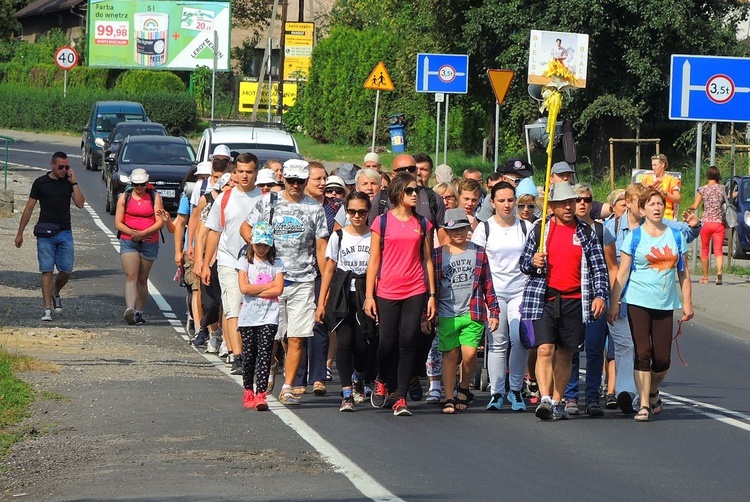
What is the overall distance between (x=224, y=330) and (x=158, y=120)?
4967cm

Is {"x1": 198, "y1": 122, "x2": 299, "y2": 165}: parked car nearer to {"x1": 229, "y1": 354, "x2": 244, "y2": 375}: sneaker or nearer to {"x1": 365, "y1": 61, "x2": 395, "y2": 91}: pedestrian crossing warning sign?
{"x1": 365, "y1": 61, "x2": 395, "y2": 91}: pedestrian crossing warning sign

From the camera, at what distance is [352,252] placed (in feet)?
37.3

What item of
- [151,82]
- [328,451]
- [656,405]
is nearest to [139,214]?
[656,405]

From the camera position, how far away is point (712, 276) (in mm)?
23312

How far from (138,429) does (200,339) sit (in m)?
4.61

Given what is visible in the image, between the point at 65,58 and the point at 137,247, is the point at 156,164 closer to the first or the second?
the point at 137,247

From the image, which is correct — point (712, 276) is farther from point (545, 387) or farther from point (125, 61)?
point (125, 61)

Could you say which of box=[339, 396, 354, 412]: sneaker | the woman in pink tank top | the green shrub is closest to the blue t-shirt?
box=[339, 396, 354, 412]: sneaker

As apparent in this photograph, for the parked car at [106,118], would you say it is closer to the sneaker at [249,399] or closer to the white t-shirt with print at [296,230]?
the white t-shirt with print at [296,230]

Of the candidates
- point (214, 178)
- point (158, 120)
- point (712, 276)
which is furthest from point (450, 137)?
point (214, 178)

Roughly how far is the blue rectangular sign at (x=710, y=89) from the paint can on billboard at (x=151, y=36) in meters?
53.2

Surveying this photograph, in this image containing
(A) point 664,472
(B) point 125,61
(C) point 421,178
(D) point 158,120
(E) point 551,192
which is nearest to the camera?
(A) point 664,472

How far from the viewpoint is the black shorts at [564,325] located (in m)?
10.9

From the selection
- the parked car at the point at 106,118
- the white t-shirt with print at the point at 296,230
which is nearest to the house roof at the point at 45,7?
the parked car at the point at 106,118
